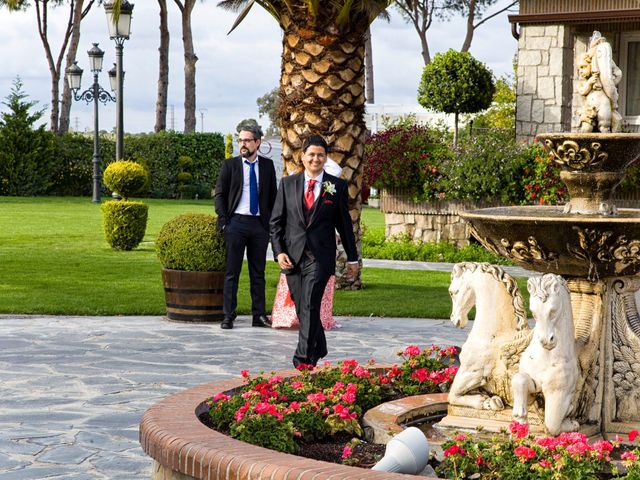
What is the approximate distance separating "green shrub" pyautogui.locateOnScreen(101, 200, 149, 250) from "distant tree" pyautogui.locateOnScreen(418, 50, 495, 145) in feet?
27.3

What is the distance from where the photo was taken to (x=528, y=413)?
19.4 feet

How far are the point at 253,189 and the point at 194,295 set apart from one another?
142cm

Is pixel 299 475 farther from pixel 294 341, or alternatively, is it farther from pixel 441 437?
pixel 294 341

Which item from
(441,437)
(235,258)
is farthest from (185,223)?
(441,437)

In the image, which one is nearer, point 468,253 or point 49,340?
point 49,340

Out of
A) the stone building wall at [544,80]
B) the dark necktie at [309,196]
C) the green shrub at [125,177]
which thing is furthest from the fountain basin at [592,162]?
the stone building wall at [544,80]

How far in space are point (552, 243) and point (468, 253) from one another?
1488 centimetres

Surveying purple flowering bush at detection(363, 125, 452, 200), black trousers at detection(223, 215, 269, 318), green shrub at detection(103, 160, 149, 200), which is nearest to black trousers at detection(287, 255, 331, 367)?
black trousers at detection(223, 215, 269, 318)

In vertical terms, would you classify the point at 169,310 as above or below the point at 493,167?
below

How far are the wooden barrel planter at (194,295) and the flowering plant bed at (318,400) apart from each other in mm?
4911

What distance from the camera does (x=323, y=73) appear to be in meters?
14.5

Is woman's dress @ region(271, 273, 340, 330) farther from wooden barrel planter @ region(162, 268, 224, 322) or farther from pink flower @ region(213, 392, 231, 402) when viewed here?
pink flower @ region(213, 392, 231, 402)

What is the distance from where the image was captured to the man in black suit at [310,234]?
843 cm

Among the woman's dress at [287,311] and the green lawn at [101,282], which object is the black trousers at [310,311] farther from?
the green lawn at [101,282]
